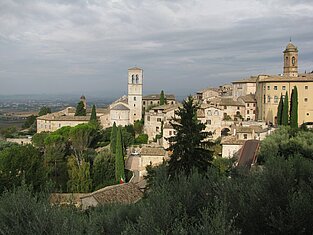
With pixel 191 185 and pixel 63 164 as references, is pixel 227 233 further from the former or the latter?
pixel 63 164

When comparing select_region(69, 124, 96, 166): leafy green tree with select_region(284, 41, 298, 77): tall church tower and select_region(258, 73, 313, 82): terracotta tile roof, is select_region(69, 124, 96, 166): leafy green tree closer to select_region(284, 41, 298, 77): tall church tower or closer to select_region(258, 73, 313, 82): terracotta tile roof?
select_region(258, 73, 313, 82): terracotta tile roof

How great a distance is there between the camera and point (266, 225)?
7.38m

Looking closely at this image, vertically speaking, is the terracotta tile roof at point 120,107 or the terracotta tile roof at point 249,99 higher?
the terracotta tile roof at point 249,99

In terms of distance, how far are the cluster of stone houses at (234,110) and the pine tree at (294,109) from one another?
2805 millimetres

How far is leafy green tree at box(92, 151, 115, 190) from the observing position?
113 feet

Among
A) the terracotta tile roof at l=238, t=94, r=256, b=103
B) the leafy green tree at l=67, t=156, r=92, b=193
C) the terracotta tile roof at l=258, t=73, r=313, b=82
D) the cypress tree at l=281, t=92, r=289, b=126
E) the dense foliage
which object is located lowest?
the leafy green tree at l=67, t=156, r=92, b=193

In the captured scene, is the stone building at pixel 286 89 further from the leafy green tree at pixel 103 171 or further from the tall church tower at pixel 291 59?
the leafy green tree at pixel 103 171

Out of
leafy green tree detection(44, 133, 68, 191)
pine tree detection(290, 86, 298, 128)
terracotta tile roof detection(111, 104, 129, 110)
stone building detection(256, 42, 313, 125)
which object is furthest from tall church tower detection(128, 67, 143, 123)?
pine tree detection(290, 86, 298, 128)

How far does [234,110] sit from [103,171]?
24.2m

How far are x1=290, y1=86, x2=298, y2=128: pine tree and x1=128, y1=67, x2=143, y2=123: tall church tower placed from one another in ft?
82.0

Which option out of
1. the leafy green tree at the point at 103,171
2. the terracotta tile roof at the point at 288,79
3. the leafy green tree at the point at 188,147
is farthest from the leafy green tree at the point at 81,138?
the leafy green tree at the point at 188,147

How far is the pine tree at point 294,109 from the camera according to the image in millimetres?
40881

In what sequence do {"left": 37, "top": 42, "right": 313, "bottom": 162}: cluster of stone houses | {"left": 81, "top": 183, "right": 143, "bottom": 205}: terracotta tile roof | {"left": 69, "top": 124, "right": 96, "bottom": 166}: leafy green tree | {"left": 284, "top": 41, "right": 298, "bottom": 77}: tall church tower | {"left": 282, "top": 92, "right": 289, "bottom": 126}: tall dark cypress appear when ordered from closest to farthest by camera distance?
1. {"left": 81, "top": 183, "right": 143, "bottom": 205}: terracotta tile roof
2. {"left": 282, "top": 92, "right": 289, "bottom": 126}: tall dark cypress
3. {"left": 37, "top": 42, "right": 313, "bottom": 162}: cluster of stone houses
4. {"left": 69, "top": 124, "right": 96, "bottom": 166}: leafy green tree
5. {"left": 284, "top": 41, "right": 298, "bottom": 77}: tall church tower

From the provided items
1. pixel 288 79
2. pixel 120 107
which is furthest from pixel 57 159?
pixel 288 79
